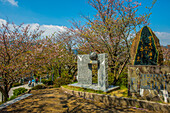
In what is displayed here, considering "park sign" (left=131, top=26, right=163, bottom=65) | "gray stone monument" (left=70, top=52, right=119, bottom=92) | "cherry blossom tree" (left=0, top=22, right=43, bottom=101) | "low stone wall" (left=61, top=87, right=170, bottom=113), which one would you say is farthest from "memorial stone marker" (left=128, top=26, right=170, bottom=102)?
"cherry blossom tree" (left=0, top=22, right=43, bottom=101)

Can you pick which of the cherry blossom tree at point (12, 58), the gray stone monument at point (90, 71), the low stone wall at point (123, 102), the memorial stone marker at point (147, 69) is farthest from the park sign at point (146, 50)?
the cherry blossom tree at point (12, 58)

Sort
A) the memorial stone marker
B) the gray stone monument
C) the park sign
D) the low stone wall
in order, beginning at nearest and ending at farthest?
the low stone wall
the memorial stone marker
the park sign
the gray stone monument

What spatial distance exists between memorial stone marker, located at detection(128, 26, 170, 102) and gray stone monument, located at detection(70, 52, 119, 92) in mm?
2073

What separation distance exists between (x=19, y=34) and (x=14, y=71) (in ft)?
10.5

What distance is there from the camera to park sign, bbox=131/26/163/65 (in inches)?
239

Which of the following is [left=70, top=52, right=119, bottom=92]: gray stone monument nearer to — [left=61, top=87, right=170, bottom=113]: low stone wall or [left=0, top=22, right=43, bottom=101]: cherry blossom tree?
[left=61, top=87, right=170, bottom=113]: low stone wall

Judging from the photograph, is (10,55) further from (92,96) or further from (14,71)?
(92,96)

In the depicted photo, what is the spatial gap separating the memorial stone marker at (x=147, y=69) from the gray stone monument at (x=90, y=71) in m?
2.07

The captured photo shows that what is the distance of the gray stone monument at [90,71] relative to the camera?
321 inches

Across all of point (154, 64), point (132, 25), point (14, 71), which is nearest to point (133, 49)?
point (154, 64)

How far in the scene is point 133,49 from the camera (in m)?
6.75

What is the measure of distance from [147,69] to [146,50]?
1098 millimetres

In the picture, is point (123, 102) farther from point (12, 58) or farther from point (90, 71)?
point (12, 58)

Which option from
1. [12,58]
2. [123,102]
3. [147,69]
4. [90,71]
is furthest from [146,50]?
[12,58]
